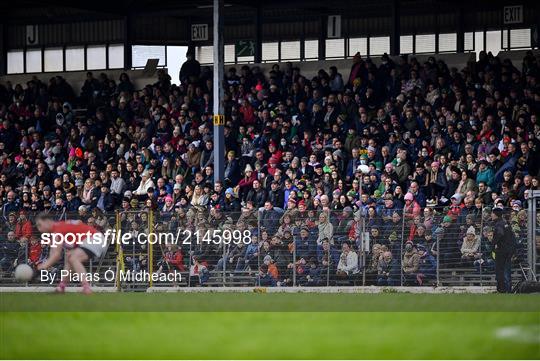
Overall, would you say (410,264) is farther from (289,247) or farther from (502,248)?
(289,247)

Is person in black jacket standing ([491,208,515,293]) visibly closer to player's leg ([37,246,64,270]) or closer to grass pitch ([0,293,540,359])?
grass pitch ([0,293,540,359])

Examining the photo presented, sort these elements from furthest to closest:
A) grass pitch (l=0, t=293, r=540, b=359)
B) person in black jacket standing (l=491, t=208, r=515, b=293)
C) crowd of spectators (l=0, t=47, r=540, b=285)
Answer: crowd of spectators (l=0, t=47, r=540, b=285) < person in black jacket standing (l=491, t=208, r=515, b=293) < grass pitch (l=0, t=293, r=540, b=359)

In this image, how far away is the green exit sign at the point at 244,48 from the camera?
39.5 meters

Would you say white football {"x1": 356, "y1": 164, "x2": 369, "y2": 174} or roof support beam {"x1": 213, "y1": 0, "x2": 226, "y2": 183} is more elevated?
roof support beam {"x1": 213, "y1": 0, "x2": 226, "y2": 183}

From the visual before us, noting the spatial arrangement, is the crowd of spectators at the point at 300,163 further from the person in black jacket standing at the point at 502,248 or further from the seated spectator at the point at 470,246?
the person in black jacket standing at the point at 502,248

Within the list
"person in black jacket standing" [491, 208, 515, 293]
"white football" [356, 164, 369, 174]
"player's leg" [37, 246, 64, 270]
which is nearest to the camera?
"person in black jacket standing" [491, 208, 515, 293]

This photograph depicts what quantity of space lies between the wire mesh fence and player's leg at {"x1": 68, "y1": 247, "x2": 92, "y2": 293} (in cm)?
42

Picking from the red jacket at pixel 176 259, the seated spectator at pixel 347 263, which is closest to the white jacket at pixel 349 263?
the seated spectator at pixel 347 263

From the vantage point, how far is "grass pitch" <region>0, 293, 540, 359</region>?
42.0ft

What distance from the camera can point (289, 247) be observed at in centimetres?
2428

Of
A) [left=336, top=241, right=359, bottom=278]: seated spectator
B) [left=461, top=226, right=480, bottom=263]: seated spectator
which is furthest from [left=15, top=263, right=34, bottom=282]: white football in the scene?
[left=461, top=226, right=480, bottom=263]: seated spectator

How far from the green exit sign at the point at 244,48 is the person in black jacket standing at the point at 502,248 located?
58.5 ft

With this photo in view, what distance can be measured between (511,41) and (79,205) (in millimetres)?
13384

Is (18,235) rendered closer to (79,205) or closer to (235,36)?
(79,205)
